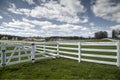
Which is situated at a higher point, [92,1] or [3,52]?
[92,1]

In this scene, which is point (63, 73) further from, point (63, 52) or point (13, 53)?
point (63, 52)

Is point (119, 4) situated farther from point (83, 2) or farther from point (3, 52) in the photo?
point (3, 52)

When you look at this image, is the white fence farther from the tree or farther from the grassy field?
the tree

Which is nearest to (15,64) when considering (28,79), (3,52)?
(3,52)

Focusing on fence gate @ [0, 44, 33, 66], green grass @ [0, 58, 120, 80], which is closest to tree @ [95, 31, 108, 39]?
fence gate @ [0, 44, 33, 66]

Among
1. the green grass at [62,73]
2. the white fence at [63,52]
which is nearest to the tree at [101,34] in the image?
the white fence at [63,52]

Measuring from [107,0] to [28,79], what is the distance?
1090cm

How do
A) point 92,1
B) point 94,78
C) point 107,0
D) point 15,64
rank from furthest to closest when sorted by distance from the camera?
1. point 92,1
2. point 107,0
3. point 15,64
4. point 94,78

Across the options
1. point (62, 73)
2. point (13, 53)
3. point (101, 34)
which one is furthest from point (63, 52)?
point (101, 34)

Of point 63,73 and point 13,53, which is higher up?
point 13,53

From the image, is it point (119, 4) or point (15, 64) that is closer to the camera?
point (15, 64)

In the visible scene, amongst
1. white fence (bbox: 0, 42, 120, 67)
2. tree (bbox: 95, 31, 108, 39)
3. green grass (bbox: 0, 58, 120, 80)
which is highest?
tree (bbox: 95, 31, 108, 39)

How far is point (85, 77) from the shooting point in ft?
15.2

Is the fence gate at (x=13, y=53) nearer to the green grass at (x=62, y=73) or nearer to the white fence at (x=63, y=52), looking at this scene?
the white fence at (x=63, y=52)
